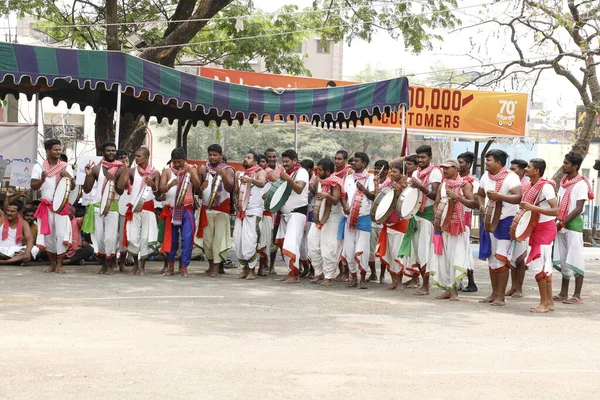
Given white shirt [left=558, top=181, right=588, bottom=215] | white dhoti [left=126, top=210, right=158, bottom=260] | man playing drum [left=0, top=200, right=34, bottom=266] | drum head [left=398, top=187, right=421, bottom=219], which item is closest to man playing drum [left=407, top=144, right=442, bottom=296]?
drum head [left=398, top=187, right=421, bottom=219]

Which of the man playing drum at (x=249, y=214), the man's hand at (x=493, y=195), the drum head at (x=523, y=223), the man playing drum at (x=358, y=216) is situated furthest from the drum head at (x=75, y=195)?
the drum head at (x=523, y=223)

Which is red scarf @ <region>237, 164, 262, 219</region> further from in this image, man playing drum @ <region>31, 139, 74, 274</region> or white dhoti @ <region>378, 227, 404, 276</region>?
man playing drum @ <region>31, 139, 74, 274</region>

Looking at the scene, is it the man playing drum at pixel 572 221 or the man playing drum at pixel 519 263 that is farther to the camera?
the man playing drum at pixel 519 263

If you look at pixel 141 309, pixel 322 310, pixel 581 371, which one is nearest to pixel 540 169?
pixel 322 310

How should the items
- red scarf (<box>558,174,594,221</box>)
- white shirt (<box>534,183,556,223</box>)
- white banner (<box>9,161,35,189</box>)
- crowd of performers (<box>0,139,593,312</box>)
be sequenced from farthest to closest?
white banner (<box>9,161,35,189</box>) < red scarf (<box>558,174,594,221</box>) < crowd of performers (<box>0,139,593,312</box>) < white shirt (<box>534,183,556,223</box>)

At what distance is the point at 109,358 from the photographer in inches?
263

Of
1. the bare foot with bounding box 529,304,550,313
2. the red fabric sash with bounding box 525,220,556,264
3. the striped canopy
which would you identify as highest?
the striped canopy

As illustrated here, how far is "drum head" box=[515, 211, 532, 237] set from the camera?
10.0 m

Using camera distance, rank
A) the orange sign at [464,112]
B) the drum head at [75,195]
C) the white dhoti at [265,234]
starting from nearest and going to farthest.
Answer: the white dhoti at [265,234]
the drum head at [75,195]
the orange sign at [464,112]

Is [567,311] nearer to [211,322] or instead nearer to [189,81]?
[211,322]

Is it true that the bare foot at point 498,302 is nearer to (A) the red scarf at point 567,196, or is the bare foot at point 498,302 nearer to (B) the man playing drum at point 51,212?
(A) the red scarf at point 567,196

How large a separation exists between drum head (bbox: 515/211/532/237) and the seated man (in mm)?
7025

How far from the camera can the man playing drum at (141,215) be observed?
12.4 meters

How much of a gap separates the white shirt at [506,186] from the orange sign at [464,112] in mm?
10126
